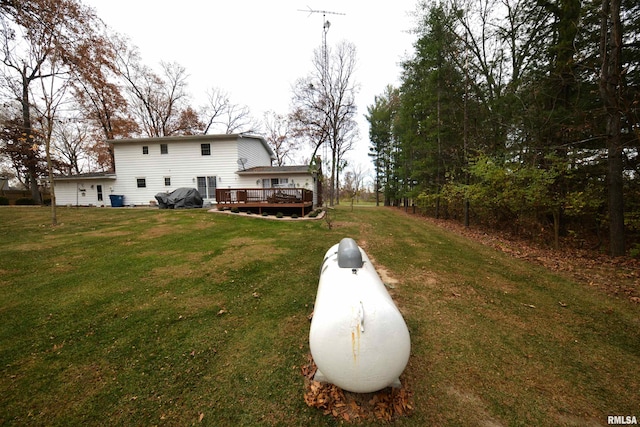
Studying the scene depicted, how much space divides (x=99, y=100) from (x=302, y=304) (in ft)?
93.1

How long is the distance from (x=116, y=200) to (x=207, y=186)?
6.83 metres

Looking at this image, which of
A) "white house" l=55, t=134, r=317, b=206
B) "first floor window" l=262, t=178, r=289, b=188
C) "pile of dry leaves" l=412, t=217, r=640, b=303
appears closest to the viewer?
"pile of dry leaves" l=412, t=217, r=640, b=303

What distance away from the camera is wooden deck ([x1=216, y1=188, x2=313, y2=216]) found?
41.4 feet

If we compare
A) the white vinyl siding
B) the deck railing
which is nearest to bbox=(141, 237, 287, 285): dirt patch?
the deck railing

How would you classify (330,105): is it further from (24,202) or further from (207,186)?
(24,202)

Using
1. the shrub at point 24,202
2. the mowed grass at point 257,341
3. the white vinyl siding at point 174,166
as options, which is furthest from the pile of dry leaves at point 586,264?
the shrub at point 24,202

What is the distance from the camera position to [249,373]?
109 inches

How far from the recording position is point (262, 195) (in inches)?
506

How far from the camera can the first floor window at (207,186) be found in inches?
650

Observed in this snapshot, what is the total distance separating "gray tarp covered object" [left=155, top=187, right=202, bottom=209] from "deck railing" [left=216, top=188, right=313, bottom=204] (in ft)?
10.5

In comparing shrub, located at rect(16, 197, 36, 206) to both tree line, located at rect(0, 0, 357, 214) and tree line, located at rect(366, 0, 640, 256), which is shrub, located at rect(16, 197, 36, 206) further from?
tree line, located at rect(366, 0, 640, 256)

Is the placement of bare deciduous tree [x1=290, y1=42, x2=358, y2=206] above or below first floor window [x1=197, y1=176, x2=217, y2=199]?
above

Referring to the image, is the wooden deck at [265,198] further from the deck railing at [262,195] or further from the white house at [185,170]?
the white house at [185,170]

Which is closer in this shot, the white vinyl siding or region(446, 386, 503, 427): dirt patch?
region(446, 386, 503, 427): dirt patch
